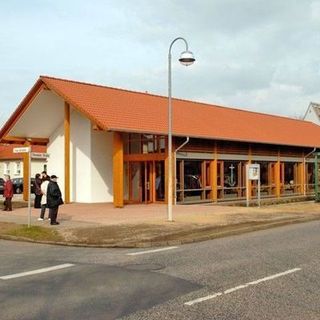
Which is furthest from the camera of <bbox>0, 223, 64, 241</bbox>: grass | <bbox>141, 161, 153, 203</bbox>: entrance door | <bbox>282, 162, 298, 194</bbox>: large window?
<bbox>282, 162, 298, 194</bbox>: large window

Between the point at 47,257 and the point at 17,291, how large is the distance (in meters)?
3.46

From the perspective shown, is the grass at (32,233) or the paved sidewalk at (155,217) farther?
the paved sidewalk at (155,217)

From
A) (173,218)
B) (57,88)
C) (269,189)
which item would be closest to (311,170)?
(269,189)

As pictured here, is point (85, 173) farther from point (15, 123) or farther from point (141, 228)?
point (141, 228)

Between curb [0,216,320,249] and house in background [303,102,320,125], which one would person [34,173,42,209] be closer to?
curb [0,216,320,249]

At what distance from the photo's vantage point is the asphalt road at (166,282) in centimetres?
671

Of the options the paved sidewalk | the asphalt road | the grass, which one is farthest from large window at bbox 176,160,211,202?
the asphalt road

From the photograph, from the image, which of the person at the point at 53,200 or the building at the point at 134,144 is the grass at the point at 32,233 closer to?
the person at the point at 53,200

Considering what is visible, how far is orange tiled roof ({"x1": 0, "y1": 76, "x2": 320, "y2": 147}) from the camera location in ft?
85.0

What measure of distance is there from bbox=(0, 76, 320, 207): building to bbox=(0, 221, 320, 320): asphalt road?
1296 centimetres

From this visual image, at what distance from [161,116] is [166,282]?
20905mm

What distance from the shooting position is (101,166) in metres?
29.4

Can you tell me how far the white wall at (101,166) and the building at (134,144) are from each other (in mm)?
53

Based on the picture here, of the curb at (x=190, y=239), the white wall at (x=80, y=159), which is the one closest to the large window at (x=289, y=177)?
the white wall at (x=80, y=159)
